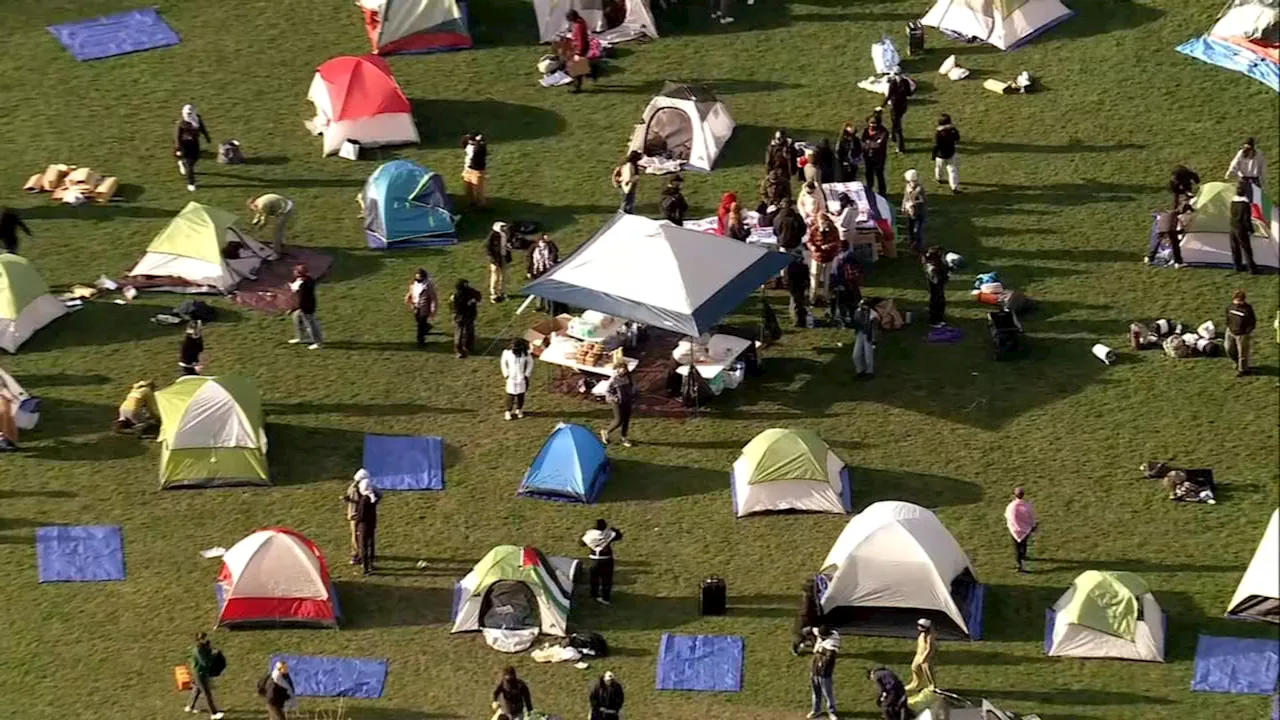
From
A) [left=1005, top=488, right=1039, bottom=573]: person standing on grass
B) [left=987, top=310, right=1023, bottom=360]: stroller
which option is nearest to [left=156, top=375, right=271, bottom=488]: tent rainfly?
[left=1005, top=488, right=1039, bottom=573]: person standing on grass

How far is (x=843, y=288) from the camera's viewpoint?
5200cm

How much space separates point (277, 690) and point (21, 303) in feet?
44.7

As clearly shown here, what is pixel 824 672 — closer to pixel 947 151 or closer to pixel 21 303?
pixel 947 151

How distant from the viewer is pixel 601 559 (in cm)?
4491

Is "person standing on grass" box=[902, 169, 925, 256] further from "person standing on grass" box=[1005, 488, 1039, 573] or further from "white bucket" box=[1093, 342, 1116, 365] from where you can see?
"person standing on grass" box=[1005, 488, 1039, 573]

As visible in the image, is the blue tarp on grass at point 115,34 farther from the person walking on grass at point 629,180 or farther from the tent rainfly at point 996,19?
the tent rainfly at point 996,19

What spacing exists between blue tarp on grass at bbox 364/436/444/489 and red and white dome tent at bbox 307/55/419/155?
1130 centimetres

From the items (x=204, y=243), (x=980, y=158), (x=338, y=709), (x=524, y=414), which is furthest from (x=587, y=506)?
(x=980, y=158)

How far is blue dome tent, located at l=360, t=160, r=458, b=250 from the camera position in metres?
55.3

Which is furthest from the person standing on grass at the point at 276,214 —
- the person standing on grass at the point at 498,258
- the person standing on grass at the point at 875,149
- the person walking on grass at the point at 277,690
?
the person walking on grass at the point at 277,690

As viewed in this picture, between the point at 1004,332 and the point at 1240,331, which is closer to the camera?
the point at 1240,331

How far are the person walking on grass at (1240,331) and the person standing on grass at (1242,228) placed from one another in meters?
2.55

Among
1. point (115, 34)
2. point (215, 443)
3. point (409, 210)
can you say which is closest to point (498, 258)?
point (409, 210)

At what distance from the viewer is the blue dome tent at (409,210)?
2178 inches
